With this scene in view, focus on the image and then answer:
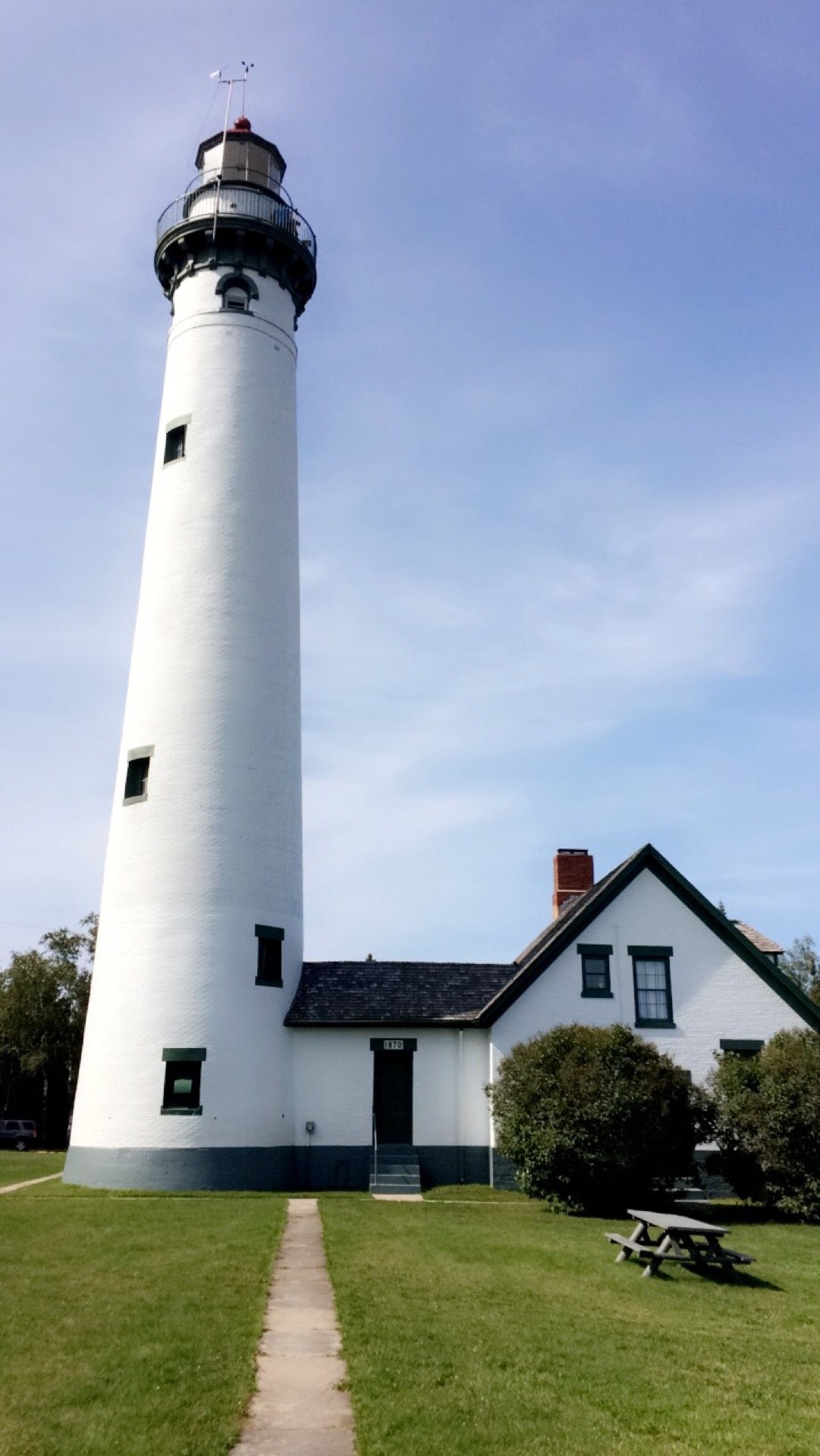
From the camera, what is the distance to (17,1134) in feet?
137

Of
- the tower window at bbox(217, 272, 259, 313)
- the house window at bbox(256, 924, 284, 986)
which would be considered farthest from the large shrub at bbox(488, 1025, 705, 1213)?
the tower window at bbox(217, 272, 259, 313)

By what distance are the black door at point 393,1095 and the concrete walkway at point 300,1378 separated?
37.1ft

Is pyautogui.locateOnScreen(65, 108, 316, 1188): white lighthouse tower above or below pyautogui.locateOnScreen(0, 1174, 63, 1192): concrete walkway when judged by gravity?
above

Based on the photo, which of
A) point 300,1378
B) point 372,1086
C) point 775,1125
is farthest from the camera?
point 372,1086

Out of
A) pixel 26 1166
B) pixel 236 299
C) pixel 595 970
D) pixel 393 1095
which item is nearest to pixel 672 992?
pixel 595 970

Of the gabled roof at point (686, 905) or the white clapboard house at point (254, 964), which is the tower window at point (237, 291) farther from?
the gabled roof at point (686, 905)

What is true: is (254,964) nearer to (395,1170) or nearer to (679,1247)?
(395,1170)

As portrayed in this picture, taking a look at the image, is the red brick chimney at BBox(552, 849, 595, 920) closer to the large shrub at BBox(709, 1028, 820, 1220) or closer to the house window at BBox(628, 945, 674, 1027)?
the house window at BBox(628, 945, 674, 1027)

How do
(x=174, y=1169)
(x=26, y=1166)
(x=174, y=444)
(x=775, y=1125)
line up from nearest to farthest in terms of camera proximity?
(x=775, y=1125)
(x=174, y=1169)
(x=174, y=444)
(x=26, y=1166)

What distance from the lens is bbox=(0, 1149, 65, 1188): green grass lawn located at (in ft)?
85.3

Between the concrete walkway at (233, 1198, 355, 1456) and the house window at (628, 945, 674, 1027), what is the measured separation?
1308 centimetres

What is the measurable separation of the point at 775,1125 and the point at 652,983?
18.1 ft

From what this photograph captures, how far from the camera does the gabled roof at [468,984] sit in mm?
24250

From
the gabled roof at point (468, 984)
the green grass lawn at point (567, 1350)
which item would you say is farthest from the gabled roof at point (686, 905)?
the green grass lawn at point (567, 1350)
